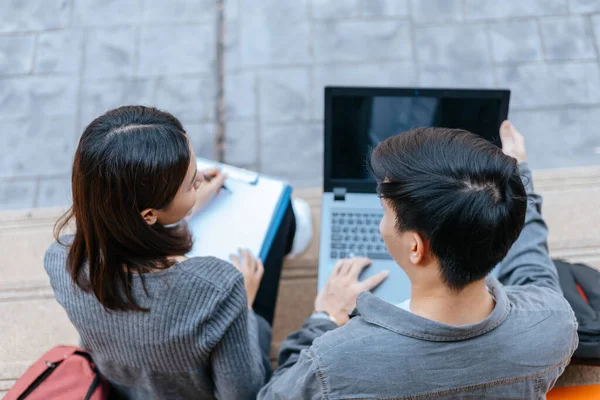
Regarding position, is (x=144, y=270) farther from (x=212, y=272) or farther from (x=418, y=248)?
(x=418, y=248)

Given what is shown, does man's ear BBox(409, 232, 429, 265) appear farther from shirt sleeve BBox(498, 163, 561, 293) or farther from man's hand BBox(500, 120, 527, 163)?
man's hand BBox(500, 120, 527, 163)

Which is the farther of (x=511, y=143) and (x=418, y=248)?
(x=511, y=143)

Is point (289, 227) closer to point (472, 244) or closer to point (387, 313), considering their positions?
point (387, 313)

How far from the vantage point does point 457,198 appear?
88 centimetres

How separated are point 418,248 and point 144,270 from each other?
605 mm

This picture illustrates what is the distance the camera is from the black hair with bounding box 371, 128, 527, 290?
0.89 meters

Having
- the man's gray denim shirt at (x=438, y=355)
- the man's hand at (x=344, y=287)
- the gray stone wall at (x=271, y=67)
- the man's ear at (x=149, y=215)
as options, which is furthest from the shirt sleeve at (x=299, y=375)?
the gray stone wall at (x=271, y=67)

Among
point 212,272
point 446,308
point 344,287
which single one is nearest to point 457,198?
point 446,308

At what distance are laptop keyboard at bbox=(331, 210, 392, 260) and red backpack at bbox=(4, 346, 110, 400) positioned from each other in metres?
0.73

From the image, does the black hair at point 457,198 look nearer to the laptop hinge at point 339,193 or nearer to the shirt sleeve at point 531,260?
the shirt sleeve at point 531,260

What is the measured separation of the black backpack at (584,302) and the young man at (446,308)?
15.1 inches

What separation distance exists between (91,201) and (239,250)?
55 cm

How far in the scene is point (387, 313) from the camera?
1025mm

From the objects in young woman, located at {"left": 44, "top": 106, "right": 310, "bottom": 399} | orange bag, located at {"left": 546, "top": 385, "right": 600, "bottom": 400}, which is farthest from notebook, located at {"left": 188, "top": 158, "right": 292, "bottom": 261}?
orange bag, located at {"left": 546, "top": 385, "right": 600, "bottom": 400}
